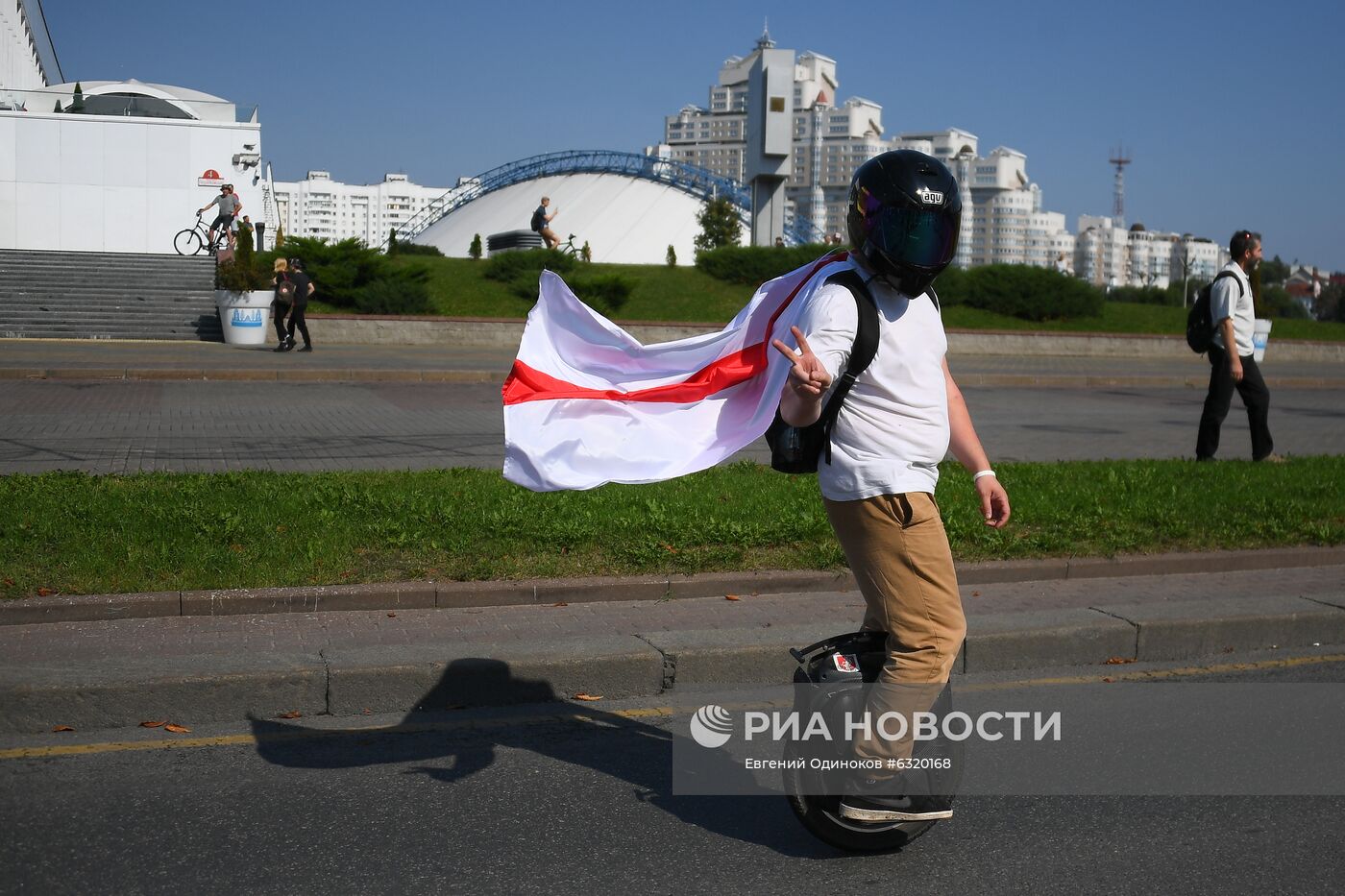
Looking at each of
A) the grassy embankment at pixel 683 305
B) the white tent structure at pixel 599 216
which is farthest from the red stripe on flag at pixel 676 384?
the white tent structure at pixel 599 216

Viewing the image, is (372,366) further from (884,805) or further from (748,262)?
(884,805)

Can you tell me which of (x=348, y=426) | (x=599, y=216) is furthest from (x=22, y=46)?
(x=348, y=426)

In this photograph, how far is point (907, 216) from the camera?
141 inches

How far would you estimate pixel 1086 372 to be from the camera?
2648cm

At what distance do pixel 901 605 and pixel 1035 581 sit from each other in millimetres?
4432

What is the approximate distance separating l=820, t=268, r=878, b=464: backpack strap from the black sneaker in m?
1.06

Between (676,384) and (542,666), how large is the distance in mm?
2032

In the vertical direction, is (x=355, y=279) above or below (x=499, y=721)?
above

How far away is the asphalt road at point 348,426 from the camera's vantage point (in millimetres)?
11805

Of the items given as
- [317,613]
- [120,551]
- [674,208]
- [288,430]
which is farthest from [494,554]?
[674,208]

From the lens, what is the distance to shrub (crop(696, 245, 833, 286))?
3716 centimetres

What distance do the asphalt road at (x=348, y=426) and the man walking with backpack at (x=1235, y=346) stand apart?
212 centimetres

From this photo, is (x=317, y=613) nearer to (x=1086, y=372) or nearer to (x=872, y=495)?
(x=872, y=495)

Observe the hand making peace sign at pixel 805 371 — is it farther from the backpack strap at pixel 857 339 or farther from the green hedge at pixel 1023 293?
the green hedge at pixel 1023 293
